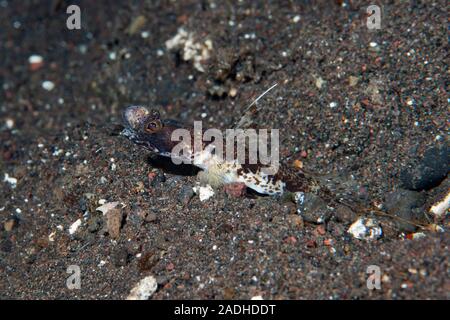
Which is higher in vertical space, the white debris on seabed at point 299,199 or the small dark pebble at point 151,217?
the white debris on seabed at point 299,199

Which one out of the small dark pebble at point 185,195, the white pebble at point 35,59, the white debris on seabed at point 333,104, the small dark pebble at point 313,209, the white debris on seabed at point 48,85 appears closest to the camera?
the small dark pebble at point 313,209

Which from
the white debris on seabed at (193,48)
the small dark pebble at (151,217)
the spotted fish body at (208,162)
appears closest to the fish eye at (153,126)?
the spotted fish body at (208,162)

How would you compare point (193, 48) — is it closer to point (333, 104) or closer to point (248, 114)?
point (248, 114)

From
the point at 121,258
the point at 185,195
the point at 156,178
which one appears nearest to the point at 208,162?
the point at 185,195

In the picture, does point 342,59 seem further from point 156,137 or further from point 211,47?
point 156,137

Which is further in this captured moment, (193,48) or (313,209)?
(193,48)

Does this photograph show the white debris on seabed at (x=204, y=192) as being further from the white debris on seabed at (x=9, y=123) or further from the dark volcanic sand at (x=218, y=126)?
the white debris on seabed at (x=9, y=123)
